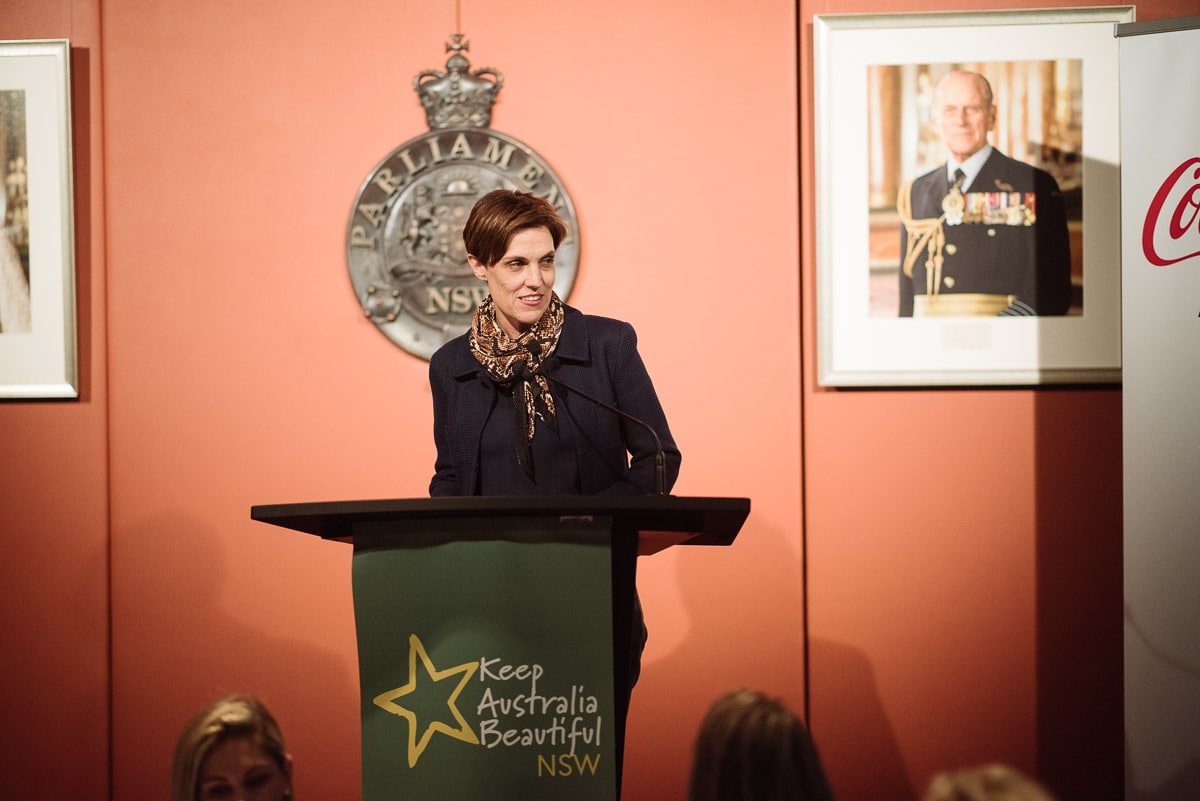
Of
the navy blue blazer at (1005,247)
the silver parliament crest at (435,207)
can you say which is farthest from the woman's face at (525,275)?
the navy blue blazer at (1005,247)

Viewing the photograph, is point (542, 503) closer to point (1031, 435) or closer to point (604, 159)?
point (604, 159)

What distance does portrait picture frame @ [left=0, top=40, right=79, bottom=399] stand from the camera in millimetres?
3514

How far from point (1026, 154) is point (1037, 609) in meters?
1.50

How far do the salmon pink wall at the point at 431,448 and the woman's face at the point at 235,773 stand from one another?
6.09 ft

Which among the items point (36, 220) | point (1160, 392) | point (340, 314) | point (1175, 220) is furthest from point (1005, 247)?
point (36, 220)

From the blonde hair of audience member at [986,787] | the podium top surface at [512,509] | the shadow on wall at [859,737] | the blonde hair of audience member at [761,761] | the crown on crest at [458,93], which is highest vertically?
the crown on crest at [458,93]

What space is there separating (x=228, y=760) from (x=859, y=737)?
2.35 metres

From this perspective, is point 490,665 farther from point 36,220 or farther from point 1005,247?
point 36,220

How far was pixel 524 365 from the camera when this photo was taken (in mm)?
2191

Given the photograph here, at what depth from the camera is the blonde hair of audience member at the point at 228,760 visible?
1.68m

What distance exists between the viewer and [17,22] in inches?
140

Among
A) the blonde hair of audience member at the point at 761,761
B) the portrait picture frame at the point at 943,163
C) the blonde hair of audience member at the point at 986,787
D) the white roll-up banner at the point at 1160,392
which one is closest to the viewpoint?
the blonde hair of audience member at the point at 986,787

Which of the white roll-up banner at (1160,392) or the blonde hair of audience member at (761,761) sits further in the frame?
the white roll-up banner at (1160,392)

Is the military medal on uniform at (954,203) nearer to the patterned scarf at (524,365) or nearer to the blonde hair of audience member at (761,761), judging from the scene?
the patterned scarf at (524,365)
